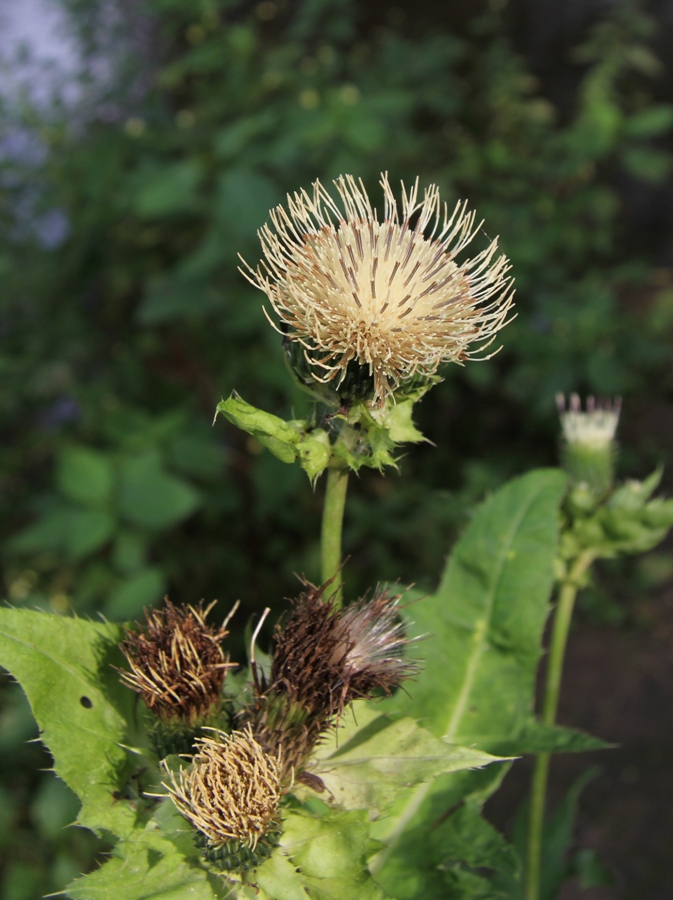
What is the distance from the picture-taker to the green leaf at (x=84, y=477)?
170 inches

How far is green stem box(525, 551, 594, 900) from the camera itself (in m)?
2.09

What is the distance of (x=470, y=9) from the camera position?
7.25m

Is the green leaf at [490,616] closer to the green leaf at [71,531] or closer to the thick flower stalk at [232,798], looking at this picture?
the thick flower stalk at [232,798]

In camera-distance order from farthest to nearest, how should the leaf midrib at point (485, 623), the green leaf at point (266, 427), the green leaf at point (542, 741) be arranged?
the leaf midrib at point (485, 623) → the green leaf at point (542, 741) → the green leaf at point (266, 427)

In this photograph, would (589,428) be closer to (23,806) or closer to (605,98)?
(23,806)

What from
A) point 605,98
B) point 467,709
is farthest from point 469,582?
point 605,98

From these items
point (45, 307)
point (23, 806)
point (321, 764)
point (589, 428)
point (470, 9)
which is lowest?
point (23, 806)

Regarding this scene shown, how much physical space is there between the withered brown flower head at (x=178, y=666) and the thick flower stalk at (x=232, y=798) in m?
0.09

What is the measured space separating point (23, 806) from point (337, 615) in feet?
11.5

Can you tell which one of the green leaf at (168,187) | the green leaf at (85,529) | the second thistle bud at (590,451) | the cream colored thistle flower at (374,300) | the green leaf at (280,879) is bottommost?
the green leaf at (280,879)

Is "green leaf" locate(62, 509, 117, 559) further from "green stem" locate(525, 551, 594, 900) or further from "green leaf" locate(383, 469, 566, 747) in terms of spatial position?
"green stem" locate(525, 551, 594, 900)

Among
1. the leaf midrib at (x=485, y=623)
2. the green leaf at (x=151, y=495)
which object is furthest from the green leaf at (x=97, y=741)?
the green leaf at (x=151, y=495)

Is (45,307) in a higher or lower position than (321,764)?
higher

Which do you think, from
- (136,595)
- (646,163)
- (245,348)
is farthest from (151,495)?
(646,163)
